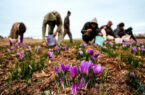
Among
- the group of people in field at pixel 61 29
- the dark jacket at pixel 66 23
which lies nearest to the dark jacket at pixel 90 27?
the group of people in field at pixel 61 29

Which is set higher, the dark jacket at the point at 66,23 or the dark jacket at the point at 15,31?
the dark jacket at the point at 66,23


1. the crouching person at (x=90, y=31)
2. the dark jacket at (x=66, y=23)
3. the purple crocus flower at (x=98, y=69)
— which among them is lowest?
the purple crocus flower at (x=98, y=69)

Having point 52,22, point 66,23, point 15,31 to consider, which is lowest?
point 15,31

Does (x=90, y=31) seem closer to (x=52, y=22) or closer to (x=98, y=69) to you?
(x=52, y=22)

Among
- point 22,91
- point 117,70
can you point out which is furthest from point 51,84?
point 117,70

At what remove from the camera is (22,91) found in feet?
4.11

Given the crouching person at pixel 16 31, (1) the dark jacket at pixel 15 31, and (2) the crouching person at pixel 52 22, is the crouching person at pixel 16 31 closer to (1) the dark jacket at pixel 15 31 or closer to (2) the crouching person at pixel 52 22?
(1) the dark jacket at pixel 15 31

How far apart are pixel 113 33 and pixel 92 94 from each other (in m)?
7.76

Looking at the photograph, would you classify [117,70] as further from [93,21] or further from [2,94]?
[93,21]

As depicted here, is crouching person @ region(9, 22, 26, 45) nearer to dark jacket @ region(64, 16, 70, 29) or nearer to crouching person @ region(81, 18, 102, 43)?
dark jacket @ region(64, 16, 70, 29)

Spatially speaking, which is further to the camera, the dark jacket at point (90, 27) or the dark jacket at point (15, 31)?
the dark jacket at point (15, 31)

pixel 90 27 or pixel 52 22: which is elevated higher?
pixel 52 22

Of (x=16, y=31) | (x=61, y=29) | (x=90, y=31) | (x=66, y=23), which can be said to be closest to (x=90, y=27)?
(x=90, y=31)

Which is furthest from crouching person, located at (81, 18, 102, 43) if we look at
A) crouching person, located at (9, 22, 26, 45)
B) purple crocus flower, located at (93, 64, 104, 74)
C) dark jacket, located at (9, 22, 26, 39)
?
purple crocus flower, located at (93, 64, 104, 74)
